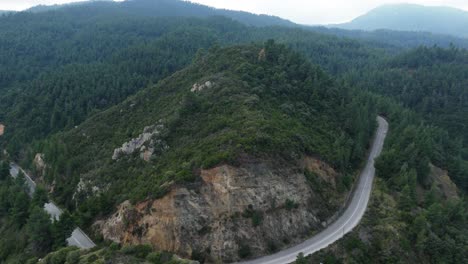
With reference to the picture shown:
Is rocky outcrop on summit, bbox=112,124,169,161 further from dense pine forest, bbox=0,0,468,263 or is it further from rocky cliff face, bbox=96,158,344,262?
rocky cliff face, bbox=96,158,344,262

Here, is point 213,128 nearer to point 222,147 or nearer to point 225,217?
point 222,147

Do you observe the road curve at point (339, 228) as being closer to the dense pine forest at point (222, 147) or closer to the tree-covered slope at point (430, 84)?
the dense pine forest at point (222, 147)

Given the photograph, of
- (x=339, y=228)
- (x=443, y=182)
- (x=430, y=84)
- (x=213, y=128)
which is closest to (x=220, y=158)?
(x=213, y=128)

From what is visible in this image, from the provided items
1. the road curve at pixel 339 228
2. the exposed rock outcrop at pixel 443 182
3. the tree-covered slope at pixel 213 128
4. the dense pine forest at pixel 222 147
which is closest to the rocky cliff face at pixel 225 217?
the road curve at pixel 339 228

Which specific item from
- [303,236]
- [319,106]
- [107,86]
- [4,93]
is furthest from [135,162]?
[4,93]

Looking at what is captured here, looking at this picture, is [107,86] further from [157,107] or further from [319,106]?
[319,106]

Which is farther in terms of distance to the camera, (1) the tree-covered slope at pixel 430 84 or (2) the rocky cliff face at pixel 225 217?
(1) the tree-covered slope at pixel 430 84
